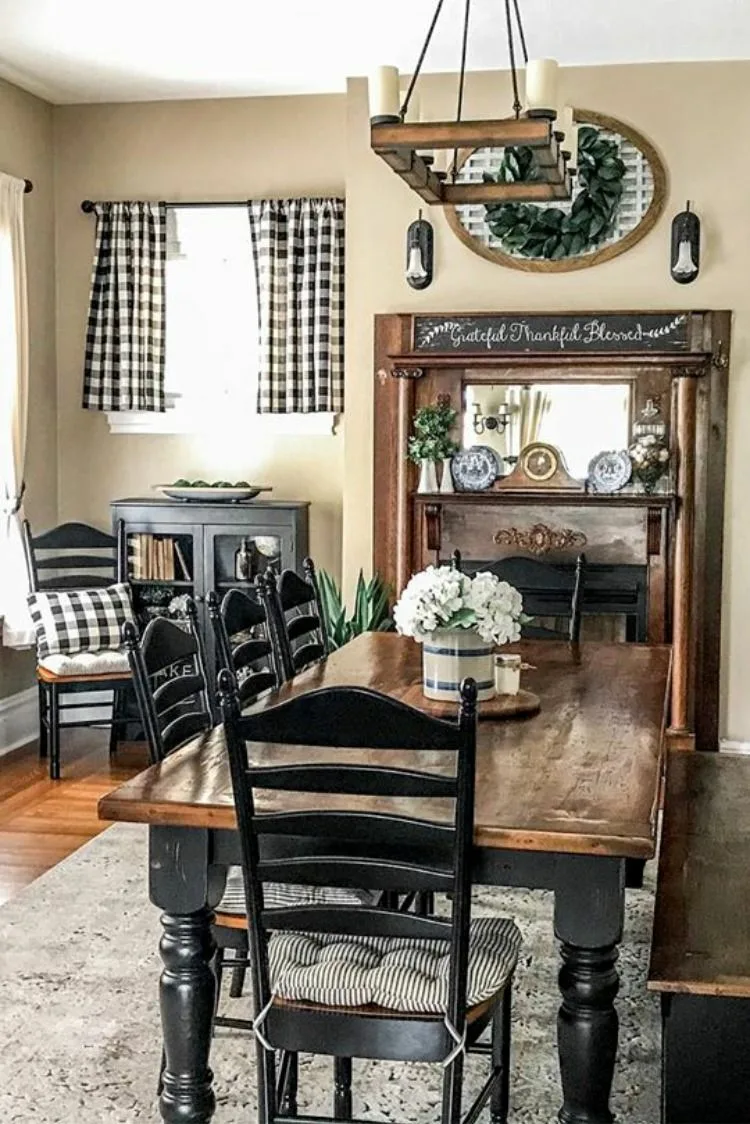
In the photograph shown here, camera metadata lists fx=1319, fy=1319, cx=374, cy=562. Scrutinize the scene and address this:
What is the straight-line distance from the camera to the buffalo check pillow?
5590 mm

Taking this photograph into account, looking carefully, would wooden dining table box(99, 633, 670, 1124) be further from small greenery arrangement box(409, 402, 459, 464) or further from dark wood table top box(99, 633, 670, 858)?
small greenery arrangement box(409, 402, 459, 464)

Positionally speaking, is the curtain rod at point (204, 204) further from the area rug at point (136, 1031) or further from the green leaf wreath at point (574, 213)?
the area rug at point (136, 1031)

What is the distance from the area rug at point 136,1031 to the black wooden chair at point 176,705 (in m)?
0.24

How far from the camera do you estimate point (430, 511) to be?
5.72 metres

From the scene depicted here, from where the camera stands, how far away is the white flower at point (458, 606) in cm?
304

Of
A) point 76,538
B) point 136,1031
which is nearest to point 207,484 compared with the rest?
point 76,538

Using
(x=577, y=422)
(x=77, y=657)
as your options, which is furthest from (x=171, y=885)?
(x=577, y=422)

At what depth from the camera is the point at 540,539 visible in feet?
18.5

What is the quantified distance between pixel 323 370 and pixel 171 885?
404cm

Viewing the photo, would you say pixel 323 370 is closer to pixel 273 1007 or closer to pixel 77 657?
pixel 77 657

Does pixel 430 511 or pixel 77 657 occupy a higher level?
pixel 430 511

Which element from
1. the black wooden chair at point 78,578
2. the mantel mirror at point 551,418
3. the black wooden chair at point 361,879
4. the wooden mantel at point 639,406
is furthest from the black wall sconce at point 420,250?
the black wooden chair at point 361,879

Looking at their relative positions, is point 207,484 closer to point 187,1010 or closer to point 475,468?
point 475,468

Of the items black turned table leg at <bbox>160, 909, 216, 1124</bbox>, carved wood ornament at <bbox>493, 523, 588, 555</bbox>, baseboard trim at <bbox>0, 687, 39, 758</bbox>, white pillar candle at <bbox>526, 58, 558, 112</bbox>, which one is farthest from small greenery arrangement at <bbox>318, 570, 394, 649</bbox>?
black turned table leg at <bbox>160, 909, 216, 1124</bbox>
